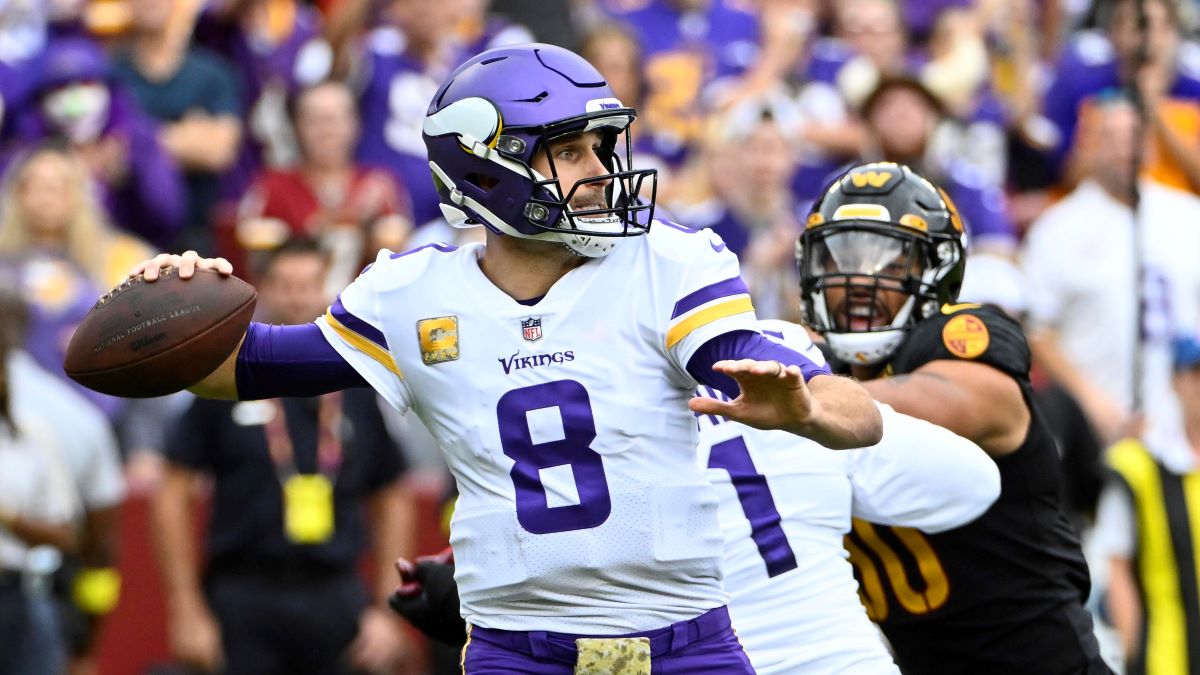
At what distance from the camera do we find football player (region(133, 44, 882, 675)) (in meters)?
3.92

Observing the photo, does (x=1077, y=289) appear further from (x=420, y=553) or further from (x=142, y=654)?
(x=142, y=654)

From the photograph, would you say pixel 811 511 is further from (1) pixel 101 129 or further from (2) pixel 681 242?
(1) pixel 101 129

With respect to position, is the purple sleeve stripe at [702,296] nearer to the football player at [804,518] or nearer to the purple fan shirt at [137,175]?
the football player at [804,518]

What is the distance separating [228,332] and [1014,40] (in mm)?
8154

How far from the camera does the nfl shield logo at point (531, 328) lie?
13.0ft

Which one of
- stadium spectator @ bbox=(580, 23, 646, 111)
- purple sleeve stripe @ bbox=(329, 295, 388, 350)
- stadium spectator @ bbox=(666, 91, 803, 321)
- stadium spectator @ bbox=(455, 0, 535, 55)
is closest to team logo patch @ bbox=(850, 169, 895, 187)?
purple sleeve stripe @ bbox=(329, 295, 388, 350)

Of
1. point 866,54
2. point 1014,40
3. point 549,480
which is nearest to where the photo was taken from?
point 549,480

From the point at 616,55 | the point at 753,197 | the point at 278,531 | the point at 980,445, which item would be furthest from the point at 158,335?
the point at 616,55

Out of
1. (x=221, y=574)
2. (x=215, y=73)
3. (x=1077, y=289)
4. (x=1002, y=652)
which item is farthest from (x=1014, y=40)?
(x=1002, y=652)

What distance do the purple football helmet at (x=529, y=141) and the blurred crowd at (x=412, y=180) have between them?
3.15 m

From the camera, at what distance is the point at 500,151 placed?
4074 mm

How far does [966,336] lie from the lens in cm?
499

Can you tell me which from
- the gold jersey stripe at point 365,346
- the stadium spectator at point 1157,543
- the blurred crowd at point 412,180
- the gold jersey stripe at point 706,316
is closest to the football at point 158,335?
the gold jersey stripe at point 365,346

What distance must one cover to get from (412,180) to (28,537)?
2665 mm
